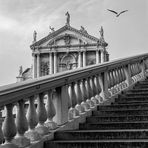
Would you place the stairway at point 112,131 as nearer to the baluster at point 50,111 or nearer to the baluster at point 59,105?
the baluster at point 50,111

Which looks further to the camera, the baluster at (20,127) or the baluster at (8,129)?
the baluster at (20,127)

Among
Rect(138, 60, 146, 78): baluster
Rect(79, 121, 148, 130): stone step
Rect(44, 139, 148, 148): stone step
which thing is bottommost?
Rect(44, 139, 148, 148): stone step

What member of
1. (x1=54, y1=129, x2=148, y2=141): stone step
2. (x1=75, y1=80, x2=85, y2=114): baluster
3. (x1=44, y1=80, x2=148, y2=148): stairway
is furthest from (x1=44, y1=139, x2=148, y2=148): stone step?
(x1=75, y1=80, x2=85, y2=114): baluster

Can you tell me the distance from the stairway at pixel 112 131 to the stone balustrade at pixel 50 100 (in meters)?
0.21

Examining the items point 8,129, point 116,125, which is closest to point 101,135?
point 116,125

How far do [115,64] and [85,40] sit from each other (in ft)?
179

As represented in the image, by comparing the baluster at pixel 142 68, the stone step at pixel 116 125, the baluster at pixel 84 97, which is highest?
the baluster at pixel 142 68

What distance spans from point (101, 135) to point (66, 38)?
58.6m

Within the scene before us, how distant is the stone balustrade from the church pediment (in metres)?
54.5

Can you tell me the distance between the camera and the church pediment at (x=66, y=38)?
62.5m

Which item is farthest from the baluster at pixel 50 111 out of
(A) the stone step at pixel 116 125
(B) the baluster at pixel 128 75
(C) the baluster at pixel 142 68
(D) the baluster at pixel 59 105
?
(C) the baluster at pixel 142 68

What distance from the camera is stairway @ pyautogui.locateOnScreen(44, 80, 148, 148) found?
13.4 feet

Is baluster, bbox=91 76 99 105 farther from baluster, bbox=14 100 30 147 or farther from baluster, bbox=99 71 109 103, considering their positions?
baluster, bbox=14 100 30 147

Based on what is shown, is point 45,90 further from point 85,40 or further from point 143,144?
point 85,40
